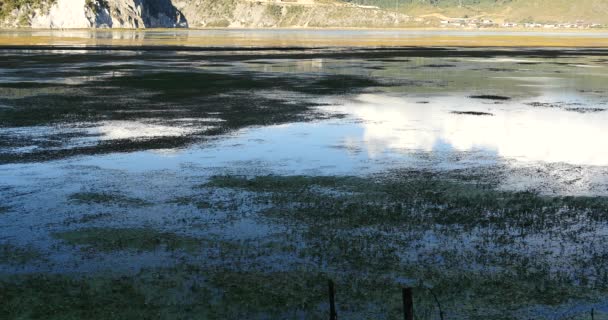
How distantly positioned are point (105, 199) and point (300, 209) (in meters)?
4.27

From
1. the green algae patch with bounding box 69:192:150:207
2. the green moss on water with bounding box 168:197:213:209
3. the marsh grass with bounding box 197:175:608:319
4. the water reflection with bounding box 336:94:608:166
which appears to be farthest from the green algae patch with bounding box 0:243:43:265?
the water reflection with bounding box 336:94:608:166

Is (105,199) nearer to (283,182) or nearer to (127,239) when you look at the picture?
(127,239)

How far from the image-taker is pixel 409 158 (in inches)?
783

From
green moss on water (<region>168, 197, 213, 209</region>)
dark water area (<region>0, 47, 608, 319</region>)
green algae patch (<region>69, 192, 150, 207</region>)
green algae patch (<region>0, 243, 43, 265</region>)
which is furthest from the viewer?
green algae patch (<region>69, 192, 150, 207</region>)

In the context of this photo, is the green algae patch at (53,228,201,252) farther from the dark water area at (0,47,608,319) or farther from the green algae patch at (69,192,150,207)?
the green algae patch at (69,192,150,207)

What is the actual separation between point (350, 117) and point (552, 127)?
7.58 m

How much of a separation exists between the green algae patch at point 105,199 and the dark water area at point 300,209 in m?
0.08

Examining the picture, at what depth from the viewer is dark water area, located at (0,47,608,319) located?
9.99 m

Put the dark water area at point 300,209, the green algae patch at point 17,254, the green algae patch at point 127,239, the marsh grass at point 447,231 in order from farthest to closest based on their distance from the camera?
1. the green algae patch at point 127,239
2. the green algae patch at point 17,254
3. the marsh grass at point 447,231
4. the dark water area at point 300,209

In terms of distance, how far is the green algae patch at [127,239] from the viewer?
12.1 m

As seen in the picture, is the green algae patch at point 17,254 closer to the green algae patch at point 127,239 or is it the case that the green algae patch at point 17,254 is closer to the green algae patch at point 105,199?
the green algae patch at point 127,239

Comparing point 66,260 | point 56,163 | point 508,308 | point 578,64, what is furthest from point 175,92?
point 578,64

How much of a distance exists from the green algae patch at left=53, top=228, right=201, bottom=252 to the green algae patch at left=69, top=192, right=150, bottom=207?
1.91 meters

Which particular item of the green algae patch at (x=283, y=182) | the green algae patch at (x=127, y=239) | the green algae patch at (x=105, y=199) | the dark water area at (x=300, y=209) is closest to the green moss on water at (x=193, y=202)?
the dark water area at (x=300, y=209)
